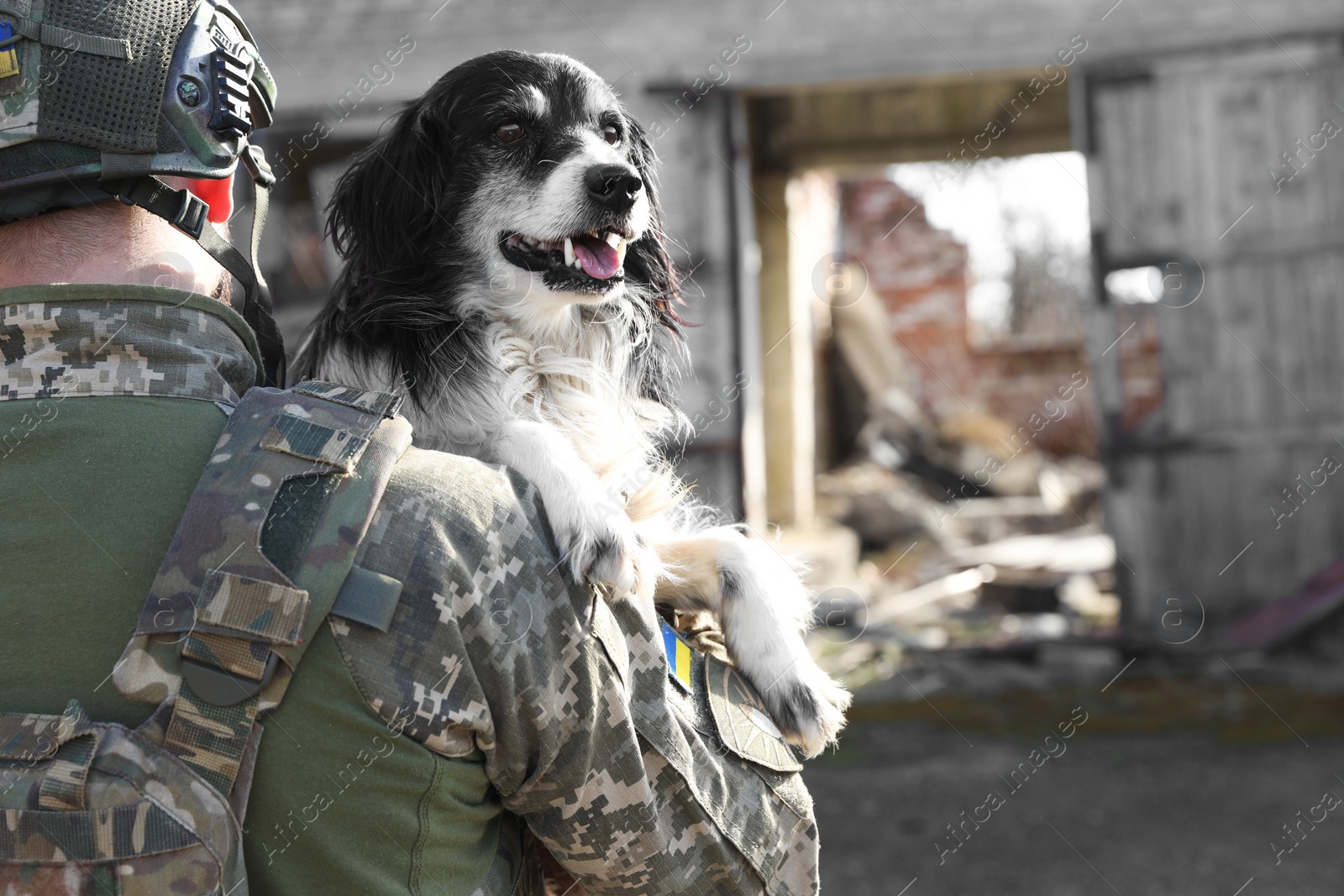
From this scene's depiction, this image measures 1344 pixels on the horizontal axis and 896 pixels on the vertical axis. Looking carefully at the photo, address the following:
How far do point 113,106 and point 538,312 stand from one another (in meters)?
1.11

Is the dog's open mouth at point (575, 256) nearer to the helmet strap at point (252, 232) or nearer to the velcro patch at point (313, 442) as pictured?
the helmet strap at point (252, 232)

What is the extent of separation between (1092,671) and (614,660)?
6227 millimetres

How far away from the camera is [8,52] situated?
1.43 m

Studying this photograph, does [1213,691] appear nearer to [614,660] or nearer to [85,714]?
[614,660]

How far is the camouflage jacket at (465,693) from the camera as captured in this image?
1.27 m

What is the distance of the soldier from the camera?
1.25 m

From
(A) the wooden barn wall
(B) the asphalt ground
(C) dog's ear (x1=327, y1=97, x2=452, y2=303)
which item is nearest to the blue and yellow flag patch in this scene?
(C) dog's ear (x1=327, y1=97, x2=452, y2=303)

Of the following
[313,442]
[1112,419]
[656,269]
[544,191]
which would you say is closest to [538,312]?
[544,191]

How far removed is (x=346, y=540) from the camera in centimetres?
126

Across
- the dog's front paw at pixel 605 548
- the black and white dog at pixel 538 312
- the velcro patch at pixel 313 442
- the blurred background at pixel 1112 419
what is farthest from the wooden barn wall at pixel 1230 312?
the velcro patch at pixel 313 442

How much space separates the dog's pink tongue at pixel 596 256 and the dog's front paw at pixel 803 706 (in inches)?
36.1

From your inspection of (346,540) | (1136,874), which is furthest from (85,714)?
(1136,874)

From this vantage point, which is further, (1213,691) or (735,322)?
(735,322)

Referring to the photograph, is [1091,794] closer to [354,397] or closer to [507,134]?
[507,134]
